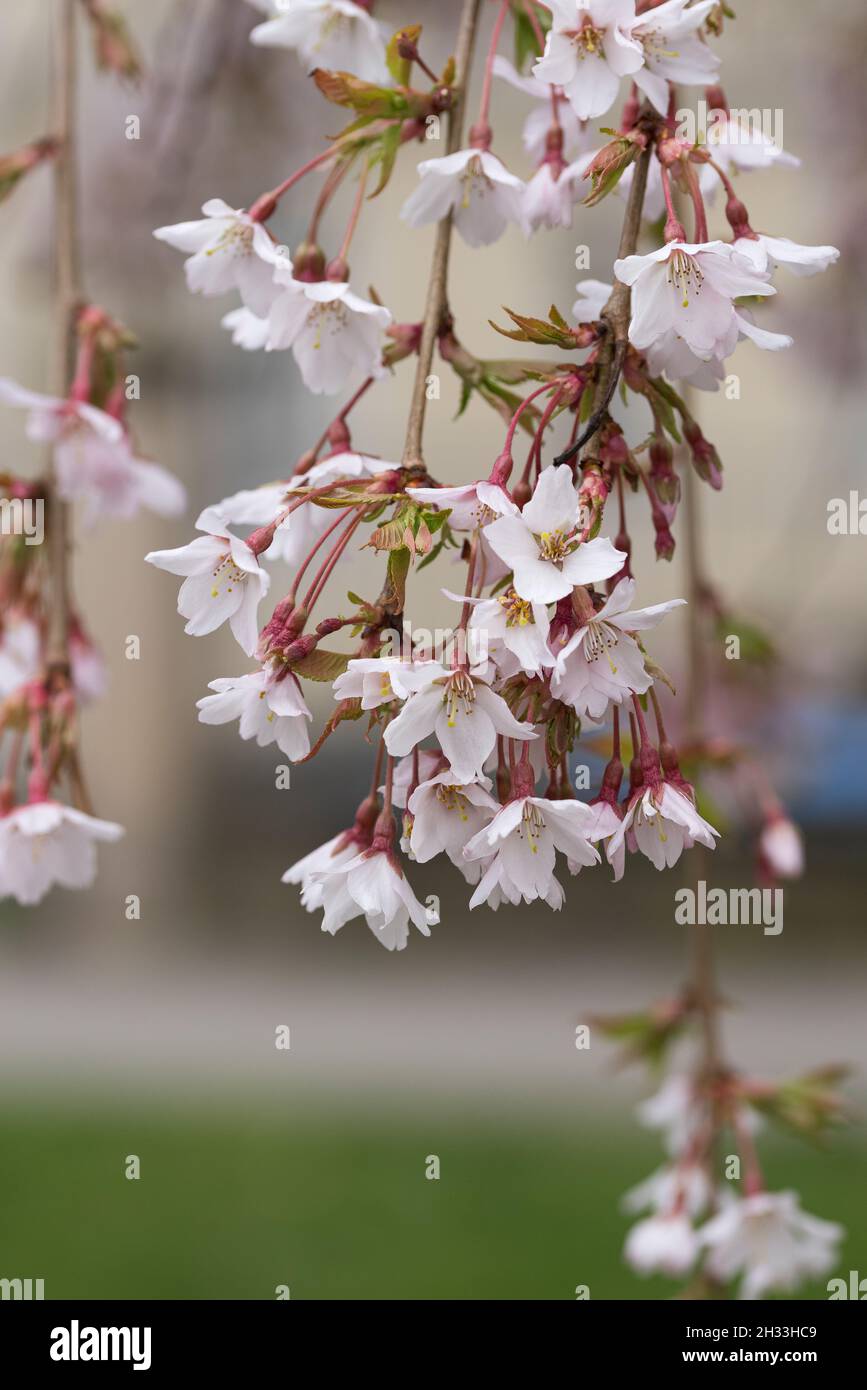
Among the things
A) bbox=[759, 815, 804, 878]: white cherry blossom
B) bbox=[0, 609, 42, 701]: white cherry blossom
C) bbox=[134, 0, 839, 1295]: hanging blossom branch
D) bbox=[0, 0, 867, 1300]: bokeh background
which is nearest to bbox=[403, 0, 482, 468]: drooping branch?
bbox=[134, 0, 839, 1295]: hanging blossom branch

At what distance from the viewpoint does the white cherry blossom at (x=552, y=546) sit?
0.96 meters

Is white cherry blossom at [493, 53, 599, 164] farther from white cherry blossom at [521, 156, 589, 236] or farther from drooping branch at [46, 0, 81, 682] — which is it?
drooping branch at [46, 0, 81, 682]

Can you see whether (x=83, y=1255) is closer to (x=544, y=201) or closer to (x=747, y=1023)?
(x=747, y=1023)

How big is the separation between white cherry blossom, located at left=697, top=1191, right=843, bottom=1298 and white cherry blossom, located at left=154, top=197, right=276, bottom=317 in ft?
4.81

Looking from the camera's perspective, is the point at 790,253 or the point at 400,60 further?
the point at 400,60

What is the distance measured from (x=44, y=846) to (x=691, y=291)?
98 cm

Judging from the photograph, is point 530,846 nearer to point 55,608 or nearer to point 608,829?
point 608,829

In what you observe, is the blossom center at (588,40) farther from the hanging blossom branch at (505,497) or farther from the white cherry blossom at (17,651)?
the white cherry blossom at (17,651)

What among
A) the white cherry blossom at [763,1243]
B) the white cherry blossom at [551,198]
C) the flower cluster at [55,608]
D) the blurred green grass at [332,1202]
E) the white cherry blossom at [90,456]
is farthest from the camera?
the blurred green grass at [332,1202]

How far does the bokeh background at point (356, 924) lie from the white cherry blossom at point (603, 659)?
0.44 metres

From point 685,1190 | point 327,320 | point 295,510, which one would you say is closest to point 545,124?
point 327,320

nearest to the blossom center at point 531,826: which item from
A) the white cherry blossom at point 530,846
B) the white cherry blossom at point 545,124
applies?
the white cherry blossom at point 530,846

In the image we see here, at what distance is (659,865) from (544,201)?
2.14ft

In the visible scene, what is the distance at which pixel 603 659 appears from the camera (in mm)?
989
